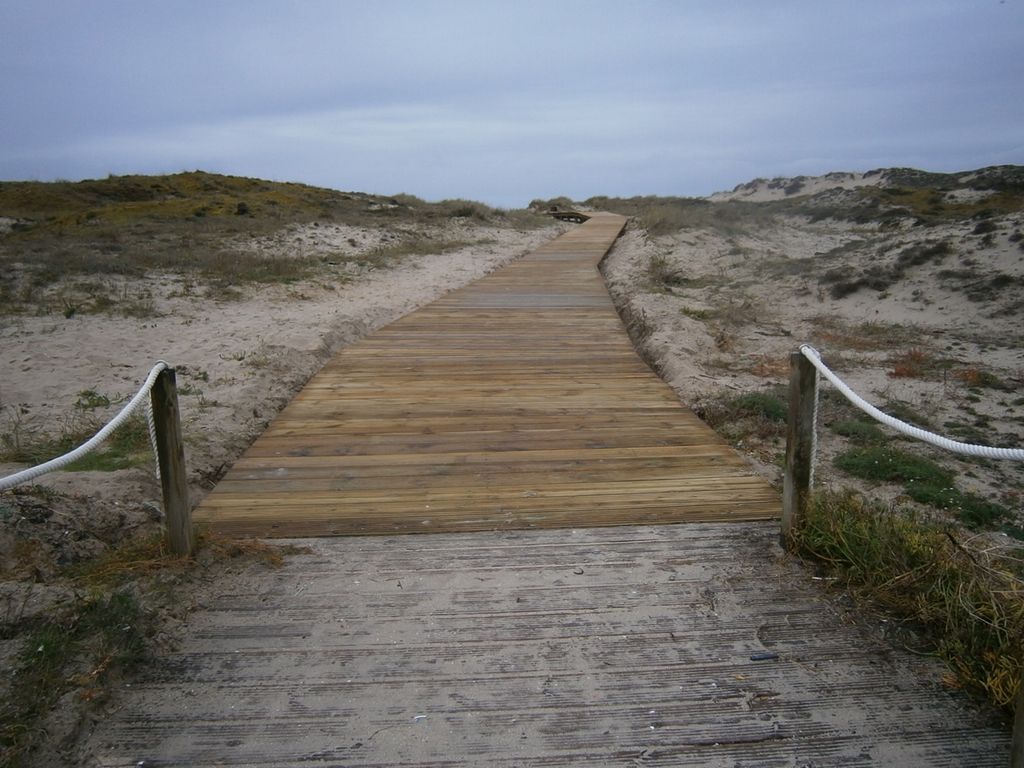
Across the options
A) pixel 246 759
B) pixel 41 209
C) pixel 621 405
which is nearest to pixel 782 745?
pixel 246 759

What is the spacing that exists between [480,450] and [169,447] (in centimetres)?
211

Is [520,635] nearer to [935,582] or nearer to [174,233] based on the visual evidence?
[935,582]

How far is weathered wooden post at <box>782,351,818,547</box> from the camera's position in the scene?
9.78ft

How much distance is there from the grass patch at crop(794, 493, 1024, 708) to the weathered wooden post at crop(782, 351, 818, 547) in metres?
0.06

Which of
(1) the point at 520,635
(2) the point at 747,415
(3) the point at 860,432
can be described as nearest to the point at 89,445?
(1) the point at 520,635

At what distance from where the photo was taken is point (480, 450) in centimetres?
458

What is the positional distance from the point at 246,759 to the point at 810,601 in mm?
2120

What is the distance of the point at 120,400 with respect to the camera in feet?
18.6

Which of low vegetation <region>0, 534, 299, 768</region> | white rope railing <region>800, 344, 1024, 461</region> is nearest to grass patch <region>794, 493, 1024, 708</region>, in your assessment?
white rope railing <region>800, 344, 1024, 461</region>

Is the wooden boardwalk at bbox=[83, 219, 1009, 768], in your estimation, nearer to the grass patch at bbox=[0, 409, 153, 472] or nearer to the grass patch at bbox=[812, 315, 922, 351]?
the grass patch at bbox=[0, 409, 153, 472]

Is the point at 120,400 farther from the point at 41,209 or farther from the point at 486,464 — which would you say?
the point at 41,209

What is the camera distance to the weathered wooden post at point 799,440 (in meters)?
2.98

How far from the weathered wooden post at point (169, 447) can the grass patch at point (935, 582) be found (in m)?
2.71

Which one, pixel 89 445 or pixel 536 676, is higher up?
pixel 89 445
